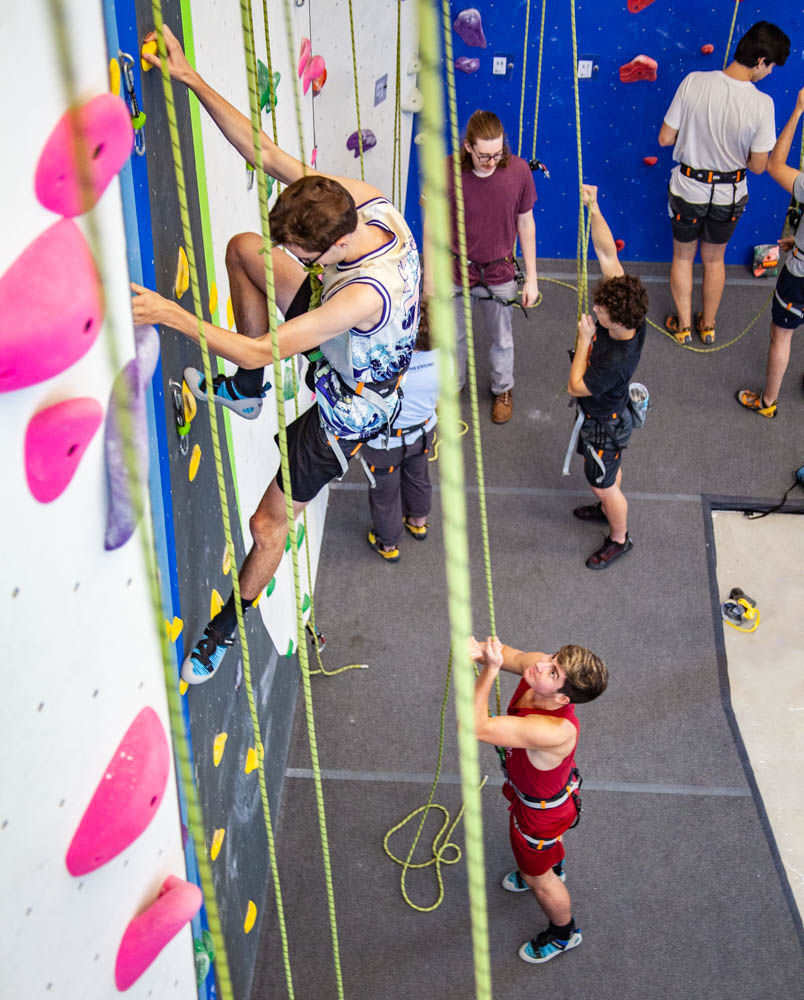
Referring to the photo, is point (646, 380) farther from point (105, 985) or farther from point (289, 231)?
point (105, 985)

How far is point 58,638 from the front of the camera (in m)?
1.34

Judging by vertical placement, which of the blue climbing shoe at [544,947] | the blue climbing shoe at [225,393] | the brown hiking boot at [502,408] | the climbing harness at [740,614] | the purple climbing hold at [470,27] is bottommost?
the blue climbing shoe at [544,947]

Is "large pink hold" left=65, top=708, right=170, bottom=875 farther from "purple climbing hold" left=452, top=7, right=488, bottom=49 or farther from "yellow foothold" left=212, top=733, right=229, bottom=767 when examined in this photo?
"purple climbing hold" left=452, top=7, right=488, bottom=49

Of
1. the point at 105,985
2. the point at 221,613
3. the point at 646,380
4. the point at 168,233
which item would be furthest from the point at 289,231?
the point at 646,380

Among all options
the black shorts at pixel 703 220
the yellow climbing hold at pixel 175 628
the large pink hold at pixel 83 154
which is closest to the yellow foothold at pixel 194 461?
the yellow climbing hold at pixel 175 628

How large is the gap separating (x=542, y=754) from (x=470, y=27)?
13.4ft

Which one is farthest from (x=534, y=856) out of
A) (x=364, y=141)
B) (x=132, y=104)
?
(x=364, y=141)

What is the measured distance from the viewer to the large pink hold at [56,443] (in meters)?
1.25

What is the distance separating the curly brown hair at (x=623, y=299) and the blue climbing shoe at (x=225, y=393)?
1.51m

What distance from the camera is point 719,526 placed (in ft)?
14.7

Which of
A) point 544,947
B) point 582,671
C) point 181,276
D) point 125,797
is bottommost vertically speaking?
point 544,947

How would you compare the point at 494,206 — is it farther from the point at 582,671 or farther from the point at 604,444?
the point at 582,671

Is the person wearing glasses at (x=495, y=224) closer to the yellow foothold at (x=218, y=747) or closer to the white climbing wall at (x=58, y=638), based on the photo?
the yellow foothold at (x=218, y=747)

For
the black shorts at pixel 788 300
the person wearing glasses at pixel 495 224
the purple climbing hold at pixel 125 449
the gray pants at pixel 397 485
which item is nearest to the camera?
the purple climbing hold at pixel 125 449
